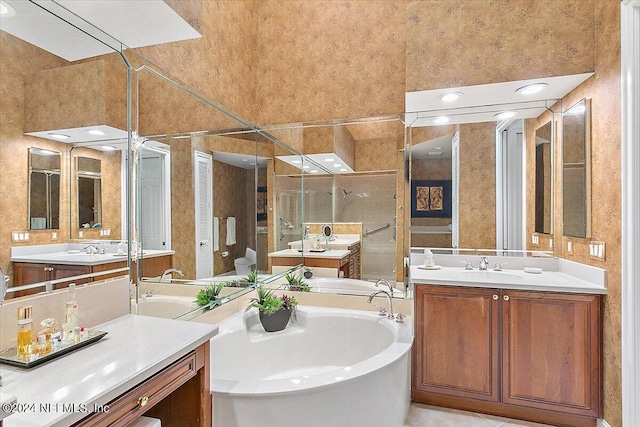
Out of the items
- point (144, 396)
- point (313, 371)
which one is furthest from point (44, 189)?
point (313, 371)

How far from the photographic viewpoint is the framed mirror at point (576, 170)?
2.19 m

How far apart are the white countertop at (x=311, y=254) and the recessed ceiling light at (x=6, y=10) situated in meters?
2.48

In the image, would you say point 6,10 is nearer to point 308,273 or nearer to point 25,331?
point 25,331

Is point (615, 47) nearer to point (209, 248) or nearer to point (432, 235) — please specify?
point (432, 235)

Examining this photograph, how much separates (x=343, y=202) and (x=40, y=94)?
92.9 inches

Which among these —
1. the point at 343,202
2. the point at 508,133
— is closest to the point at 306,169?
the point at 343,202

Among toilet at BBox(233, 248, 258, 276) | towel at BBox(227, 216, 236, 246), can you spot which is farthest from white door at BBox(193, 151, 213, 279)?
toilet at BBox(233, 248, 258, 276)

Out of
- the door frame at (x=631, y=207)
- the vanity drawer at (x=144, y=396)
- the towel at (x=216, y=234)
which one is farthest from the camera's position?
the towel at (x=216, y=234)

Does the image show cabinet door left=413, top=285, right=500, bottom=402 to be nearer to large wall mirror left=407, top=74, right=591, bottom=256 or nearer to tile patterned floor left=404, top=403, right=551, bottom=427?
tile patterned floor left=404, top=403, right=551, bottom=427

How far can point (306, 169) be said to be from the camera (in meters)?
3.42

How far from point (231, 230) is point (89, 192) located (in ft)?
4.84

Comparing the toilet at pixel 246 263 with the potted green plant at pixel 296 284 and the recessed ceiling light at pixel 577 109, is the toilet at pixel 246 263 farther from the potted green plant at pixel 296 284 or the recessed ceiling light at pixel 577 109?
the recessed ceiling light at pixel 577 109

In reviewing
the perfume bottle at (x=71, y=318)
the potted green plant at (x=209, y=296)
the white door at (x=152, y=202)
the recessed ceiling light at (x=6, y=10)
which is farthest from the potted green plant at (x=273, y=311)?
the recessed ceiling light at (x=6, y=10)

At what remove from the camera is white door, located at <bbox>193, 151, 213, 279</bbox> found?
2.41 metres
